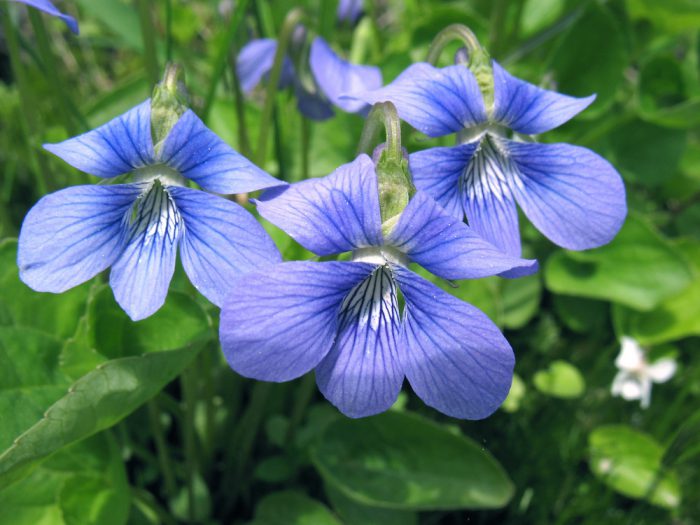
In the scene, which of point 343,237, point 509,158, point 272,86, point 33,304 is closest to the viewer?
point 343,237

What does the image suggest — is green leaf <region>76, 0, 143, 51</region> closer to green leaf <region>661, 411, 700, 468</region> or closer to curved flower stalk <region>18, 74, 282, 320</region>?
curved flower stalk <region>18, 74, 282, 320</region>

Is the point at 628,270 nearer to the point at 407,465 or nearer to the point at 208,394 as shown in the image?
the point at 407,465

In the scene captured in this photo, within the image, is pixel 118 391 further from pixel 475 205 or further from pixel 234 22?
pixel 234 22

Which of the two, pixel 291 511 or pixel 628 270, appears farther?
pixel 628 270

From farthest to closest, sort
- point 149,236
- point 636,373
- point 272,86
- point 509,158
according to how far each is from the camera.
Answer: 1. point 636,373
2. point 272,86
3. point 509,158
4. point 149,236

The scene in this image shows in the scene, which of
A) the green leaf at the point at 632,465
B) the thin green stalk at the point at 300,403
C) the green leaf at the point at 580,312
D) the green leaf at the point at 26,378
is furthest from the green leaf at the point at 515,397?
the green leaf at the point at 26,378

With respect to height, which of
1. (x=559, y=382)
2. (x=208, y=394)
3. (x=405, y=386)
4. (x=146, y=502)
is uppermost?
(x=208, y=394)

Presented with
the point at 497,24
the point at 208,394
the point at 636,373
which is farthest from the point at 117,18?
the point at 636,373

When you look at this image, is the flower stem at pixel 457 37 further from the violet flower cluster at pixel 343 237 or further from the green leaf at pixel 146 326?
the green leaf at pixel 146 326
